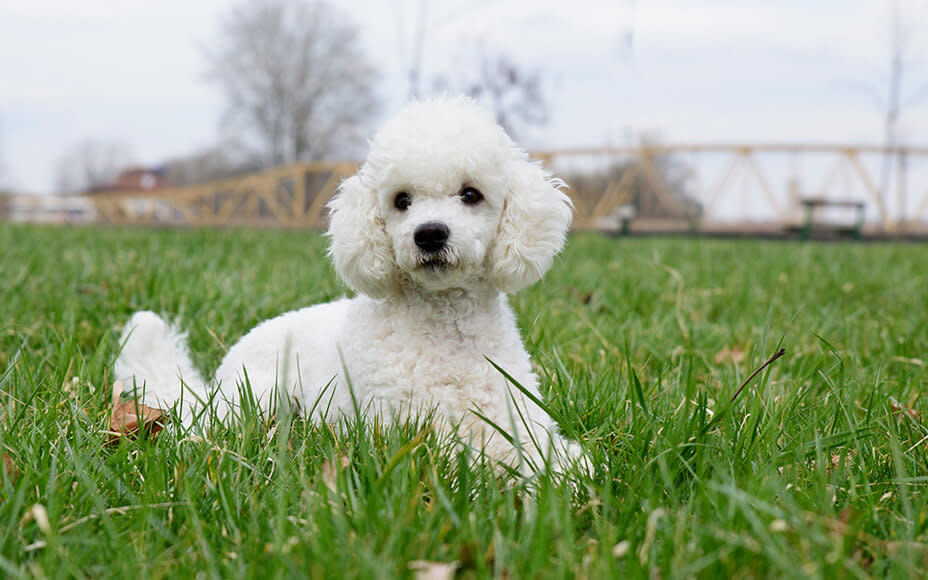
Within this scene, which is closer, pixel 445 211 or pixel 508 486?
pixel 508 486

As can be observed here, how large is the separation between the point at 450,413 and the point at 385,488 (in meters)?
0.55

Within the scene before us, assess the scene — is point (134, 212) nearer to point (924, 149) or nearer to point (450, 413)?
point (924, 149)

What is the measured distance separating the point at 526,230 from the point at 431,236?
0.35 metres

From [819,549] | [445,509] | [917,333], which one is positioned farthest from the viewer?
[917,333]

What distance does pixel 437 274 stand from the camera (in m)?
2.04

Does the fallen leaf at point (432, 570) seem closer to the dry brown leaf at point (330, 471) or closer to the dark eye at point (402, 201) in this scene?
the dry brown leaf at point (330, 471)

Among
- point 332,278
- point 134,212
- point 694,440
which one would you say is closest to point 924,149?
point 332,278

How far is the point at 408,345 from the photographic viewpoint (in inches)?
81.7

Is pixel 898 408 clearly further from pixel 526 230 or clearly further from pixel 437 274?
pixel 437 274

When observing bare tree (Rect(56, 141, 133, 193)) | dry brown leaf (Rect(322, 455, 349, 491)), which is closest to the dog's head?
dry brown leaf (Rect(322, 455, 349, 491))

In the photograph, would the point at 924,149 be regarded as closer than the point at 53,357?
No

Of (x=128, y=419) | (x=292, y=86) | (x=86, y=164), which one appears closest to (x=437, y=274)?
(x=128, y=419)

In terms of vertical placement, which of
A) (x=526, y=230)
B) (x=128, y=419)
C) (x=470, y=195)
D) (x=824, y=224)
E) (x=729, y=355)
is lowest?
(x=824, y=224)

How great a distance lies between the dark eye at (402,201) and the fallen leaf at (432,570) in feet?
3.96
